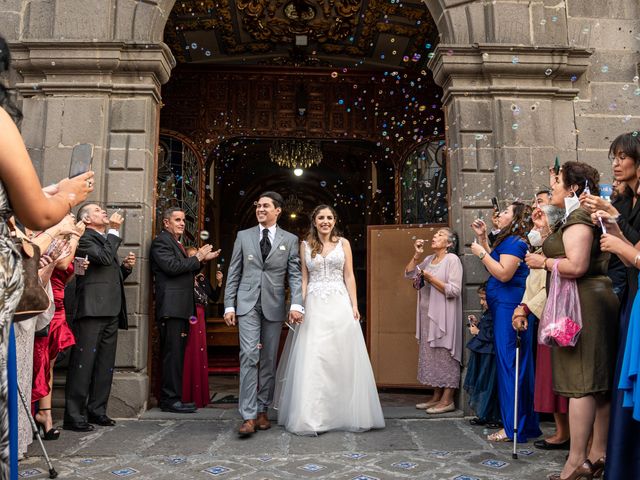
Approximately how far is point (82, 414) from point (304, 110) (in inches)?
238

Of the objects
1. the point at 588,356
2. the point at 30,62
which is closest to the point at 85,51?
the point at 30,62

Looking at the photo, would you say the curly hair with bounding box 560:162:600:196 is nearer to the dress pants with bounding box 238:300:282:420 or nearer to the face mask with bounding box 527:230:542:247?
the face mask with bounding box 527:230:542:247

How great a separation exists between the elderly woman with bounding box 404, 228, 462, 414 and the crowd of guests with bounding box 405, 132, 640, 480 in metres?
0.01

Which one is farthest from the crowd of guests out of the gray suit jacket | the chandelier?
the chandelier

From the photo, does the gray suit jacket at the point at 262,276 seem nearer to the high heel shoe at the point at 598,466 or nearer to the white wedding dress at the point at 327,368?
the white wedding dress at the point at 327,368

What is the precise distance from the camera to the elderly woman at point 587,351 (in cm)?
351

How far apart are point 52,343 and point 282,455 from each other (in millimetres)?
2106

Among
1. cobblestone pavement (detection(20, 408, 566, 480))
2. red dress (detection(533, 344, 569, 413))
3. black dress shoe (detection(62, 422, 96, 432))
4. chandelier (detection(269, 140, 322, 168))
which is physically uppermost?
chandelier (detection(269, 140, 322, 168))

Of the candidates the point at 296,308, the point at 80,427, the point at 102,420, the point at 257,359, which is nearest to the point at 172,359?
the point at 102,420

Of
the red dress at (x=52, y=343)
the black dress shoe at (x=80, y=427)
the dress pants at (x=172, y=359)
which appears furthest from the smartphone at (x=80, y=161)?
the dress pants at (x=172, y=359)

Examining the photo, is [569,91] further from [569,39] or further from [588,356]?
[588,356]

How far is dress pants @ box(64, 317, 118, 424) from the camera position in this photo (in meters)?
5.21

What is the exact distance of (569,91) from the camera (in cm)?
637

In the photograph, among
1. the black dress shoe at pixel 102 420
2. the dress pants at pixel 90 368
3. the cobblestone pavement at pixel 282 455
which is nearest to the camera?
the cobblestone pavement at pixel 282 455
